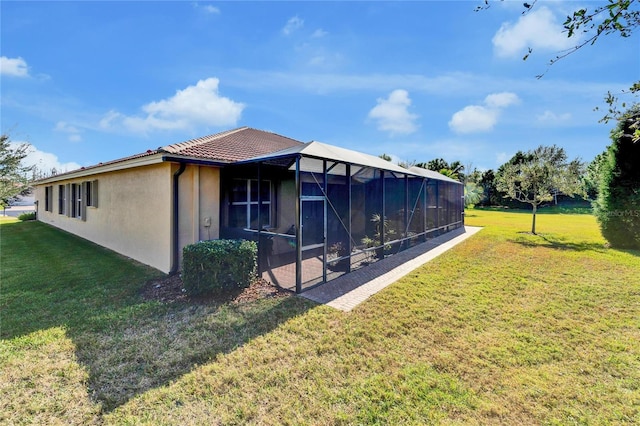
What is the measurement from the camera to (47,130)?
16.0m

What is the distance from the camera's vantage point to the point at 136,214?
7.99 m

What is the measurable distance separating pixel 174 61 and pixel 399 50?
24.4 ft

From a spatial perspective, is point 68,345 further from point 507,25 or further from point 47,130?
point 47,130

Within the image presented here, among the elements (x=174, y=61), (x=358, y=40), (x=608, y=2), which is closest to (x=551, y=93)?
(x=358, y=40)

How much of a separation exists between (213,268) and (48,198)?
738 inches

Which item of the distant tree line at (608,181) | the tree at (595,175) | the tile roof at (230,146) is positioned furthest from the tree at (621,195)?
the tile roof at (230,146)

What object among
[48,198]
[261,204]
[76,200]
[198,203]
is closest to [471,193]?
[261,204]

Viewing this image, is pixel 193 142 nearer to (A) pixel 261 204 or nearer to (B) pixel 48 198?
(A) pixel 261 204

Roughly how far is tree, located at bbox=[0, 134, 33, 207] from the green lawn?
7017 mm

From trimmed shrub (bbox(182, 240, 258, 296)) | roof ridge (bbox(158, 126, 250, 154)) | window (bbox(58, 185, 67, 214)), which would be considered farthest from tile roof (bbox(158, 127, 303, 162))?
window (bbox(58, 185, 67, 214))

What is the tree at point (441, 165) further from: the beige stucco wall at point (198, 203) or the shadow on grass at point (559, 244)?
the beige stucco wall at point (198, 203)

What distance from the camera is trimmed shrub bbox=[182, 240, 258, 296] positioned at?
17.0ft

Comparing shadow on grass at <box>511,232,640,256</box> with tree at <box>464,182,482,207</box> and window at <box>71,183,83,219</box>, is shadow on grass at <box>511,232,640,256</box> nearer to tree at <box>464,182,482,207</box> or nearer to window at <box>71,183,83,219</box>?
window at <box>71,183,83,219</box>

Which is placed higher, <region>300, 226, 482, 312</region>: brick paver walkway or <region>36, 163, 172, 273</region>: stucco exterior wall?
<region>36, 163, 172, 273</region>: stucco exterior wall
